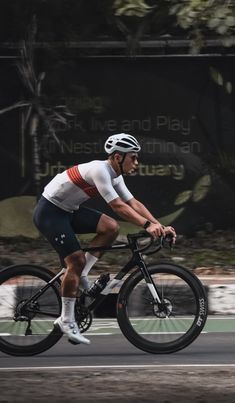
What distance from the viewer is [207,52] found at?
13086 millimetres

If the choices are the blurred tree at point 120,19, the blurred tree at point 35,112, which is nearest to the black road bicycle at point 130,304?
the blurred tree at point 120,19

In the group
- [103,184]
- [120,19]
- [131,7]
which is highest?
[120,19]

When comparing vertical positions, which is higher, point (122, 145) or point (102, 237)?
point (122, 145)

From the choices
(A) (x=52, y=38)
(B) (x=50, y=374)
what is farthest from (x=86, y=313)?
(A) (x=52, y=38)

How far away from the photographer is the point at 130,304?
7.24m

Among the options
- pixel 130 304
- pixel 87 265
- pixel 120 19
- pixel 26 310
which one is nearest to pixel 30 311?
pixel 26 310

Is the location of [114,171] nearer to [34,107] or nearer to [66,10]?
[66,10]

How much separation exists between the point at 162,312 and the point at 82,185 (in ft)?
3.61

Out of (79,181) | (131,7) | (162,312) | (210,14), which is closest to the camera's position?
(210,14)

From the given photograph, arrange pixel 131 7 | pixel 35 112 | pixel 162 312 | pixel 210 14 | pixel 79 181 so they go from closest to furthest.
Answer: pixel 210 14, pixel 79 181, pixel 162 312, pixel 131 7, pixel 35 112

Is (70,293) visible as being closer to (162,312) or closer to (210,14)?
(162,312)

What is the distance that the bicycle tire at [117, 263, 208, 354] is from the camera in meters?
7.22

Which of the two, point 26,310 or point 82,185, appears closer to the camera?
point 82,185

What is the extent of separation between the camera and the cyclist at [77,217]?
7.05 metres
